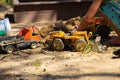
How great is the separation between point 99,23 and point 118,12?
0.67 metres

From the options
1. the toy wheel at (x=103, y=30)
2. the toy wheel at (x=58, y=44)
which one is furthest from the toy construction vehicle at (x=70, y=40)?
the toy wheel at (x=103, y=30)

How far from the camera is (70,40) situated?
206 inches

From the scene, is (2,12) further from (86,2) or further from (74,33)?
(74,33)

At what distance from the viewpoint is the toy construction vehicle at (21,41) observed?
5.22m

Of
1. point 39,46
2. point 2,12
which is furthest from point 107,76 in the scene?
point 2,12

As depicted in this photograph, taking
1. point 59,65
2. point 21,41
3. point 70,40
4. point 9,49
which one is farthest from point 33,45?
point 59,65

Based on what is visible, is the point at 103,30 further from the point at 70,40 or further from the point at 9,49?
the point at 9,49

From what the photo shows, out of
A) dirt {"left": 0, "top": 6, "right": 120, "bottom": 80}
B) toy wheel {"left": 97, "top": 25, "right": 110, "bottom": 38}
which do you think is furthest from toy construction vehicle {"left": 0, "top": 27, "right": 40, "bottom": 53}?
toy wheel {"left": 97, "top": 25, "right": 110, "bottom": 38}

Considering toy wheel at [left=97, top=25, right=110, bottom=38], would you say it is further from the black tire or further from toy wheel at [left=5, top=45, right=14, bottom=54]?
toy wheel at [left=5, top=45, right=14, bottom=54]

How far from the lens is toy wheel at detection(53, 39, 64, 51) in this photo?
203 inches

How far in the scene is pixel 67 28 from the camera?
599 cm

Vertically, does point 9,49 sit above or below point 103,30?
below

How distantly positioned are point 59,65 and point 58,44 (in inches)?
27.9

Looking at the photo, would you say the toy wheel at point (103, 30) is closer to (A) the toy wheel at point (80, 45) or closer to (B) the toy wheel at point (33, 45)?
(A) the toy wheel at point (80, 45)
